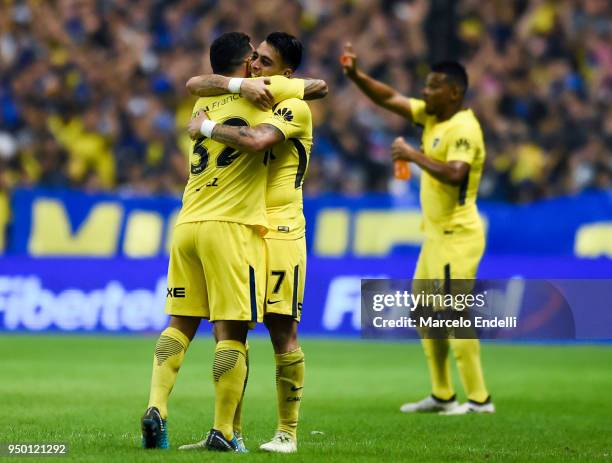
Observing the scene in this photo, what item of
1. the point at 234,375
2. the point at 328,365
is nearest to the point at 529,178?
the point at 328,365

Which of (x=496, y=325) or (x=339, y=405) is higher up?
(x=496, y=325)

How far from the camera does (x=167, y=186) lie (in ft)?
68.9

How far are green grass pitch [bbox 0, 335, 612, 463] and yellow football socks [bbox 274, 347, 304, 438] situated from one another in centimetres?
22

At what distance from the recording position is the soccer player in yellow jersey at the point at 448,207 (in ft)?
34.3

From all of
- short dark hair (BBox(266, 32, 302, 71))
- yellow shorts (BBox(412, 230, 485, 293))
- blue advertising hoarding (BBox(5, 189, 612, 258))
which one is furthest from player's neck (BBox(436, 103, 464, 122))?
blue advertising hoarding (BBox(5, 189, 612, 258))

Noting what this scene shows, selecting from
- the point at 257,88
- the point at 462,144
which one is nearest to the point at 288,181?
the point at 257,88

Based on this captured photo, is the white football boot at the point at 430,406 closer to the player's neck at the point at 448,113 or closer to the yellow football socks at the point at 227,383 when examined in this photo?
the player's neck at the point at 448,113

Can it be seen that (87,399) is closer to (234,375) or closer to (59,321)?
(234,375)

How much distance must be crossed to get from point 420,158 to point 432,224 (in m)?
0.71

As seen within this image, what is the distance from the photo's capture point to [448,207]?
1066cm

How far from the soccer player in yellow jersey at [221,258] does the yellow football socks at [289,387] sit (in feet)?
0.98

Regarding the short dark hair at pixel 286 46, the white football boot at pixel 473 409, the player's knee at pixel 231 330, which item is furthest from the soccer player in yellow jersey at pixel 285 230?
the white football boot at pixel 473 409

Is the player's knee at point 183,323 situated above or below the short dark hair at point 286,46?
below

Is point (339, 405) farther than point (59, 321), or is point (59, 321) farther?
point (59, 321)
